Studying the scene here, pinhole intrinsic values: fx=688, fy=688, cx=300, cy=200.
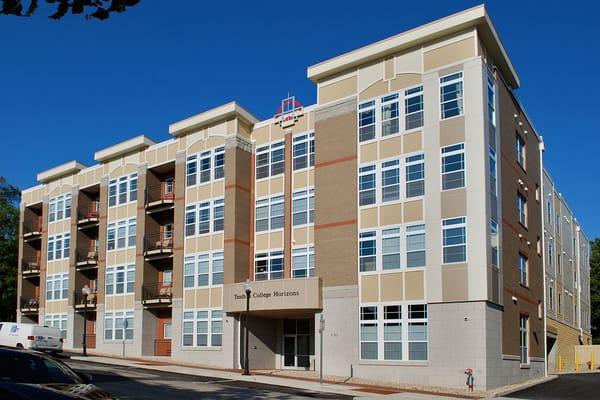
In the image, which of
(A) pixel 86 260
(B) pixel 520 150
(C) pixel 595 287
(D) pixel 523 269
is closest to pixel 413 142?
(B) pixel 520 150

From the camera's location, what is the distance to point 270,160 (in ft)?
129

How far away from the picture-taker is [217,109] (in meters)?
40.1

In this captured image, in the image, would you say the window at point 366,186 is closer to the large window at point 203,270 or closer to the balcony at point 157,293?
the large window at point 203,270

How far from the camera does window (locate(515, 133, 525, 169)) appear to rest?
3712 cm

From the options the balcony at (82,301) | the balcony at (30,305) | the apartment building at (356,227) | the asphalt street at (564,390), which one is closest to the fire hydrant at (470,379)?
the apartment building at (356,227)

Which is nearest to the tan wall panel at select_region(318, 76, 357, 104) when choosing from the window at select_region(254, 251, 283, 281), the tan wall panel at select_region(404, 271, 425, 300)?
the window at select_region(254, 251, 283, 281)

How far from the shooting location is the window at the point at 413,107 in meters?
31.9

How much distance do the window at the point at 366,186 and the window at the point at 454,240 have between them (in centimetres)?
417

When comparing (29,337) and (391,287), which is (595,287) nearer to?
(391,287)

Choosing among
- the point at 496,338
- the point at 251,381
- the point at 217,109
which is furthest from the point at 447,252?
the point at 217,109

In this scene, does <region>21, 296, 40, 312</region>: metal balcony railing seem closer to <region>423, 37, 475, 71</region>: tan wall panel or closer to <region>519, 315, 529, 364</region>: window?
<region>519, 315, 529, 364</region>: window

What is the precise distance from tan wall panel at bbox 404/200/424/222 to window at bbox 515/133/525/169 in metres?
8.87

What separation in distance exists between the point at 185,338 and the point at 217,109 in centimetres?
1349

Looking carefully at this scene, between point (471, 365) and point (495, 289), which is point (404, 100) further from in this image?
point (471, 365)
